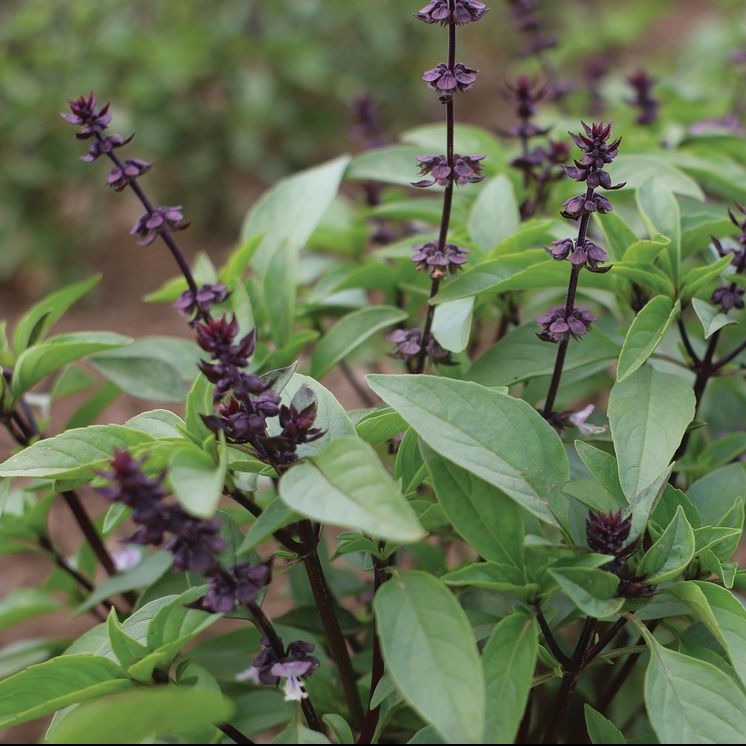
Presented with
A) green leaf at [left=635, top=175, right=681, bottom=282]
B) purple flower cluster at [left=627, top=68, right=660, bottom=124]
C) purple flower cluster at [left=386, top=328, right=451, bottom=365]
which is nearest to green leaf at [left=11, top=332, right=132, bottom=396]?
purple flower cluster at [left=386, top=328, right=451, bottom=365]

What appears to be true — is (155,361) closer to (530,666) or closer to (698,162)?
(530,666)

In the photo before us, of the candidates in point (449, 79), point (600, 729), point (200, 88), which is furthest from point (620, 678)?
point (200, 88)

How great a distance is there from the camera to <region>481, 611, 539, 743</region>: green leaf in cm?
100

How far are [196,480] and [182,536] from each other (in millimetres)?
60

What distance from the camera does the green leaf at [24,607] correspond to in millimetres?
1805

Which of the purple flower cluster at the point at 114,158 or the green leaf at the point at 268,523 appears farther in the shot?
the purple flower cluster at the point at 114,158

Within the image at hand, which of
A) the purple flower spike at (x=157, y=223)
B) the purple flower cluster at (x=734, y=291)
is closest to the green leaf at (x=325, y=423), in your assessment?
the purple flower spike at (x=157, y=223)

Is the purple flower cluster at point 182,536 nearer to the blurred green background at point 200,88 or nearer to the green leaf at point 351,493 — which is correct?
the green leaf at point 351,493

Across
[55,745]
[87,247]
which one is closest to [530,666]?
[55,745]

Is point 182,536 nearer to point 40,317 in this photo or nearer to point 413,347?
point 413,347

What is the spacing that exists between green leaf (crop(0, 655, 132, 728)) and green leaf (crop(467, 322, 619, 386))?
676 mm

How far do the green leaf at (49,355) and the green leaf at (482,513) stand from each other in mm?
588

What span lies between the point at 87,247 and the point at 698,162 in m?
3.06

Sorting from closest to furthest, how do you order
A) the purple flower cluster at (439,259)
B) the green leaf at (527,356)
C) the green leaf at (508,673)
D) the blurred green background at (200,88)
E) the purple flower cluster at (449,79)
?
the green leaf at (508,673) < the purple flower cluster at (449,79) < the purple flower cluster at (439,259) < the green leaf at (527,356) < the blurred green background at (200,88)
